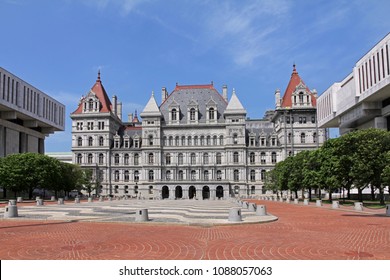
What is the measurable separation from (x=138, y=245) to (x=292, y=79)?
10072 cm

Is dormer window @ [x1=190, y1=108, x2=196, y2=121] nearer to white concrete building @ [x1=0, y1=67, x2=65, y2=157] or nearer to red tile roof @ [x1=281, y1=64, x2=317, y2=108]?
red tile roof @ [x1=281, y1=64, x2=317, y2=108]

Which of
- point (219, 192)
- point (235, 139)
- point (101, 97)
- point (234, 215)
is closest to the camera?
point (234, 215)

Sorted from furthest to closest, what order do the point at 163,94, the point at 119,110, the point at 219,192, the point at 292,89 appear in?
the point at 119,110 < the point at 163,94 < the point at 292,89 < the point at 219,192

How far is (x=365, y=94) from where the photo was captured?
221ft

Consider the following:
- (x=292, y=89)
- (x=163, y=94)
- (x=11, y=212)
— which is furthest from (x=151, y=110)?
(x=11, y=212)

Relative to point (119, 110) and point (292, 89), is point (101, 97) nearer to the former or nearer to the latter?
point (119, 110)

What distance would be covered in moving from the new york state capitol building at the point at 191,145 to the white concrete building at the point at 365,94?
1530cm

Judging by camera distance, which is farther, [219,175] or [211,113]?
[211,113]

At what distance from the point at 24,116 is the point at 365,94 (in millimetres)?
75687

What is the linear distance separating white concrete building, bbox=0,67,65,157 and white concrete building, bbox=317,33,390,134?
71.1 m

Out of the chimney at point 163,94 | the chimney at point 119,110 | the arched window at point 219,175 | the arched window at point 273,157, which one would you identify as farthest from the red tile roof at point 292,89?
the chimney at point 119,110

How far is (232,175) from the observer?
99438mm

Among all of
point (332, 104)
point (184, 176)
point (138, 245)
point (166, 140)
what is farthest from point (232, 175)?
point (138, 245)

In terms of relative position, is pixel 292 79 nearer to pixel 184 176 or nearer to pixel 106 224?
pixel 184 176
